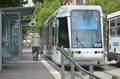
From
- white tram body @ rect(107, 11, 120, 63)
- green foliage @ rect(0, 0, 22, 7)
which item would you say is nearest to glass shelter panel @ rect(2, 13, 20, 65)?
green foliage @ rect(0, 0, 22, 7)

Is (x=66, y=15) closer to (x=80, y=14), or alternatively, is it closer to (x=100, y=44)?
(x=80, y=14)

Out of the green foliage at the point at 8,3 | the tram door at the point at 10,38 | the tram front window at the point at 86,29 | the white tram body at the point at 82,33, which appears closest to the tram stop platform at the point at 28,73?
the tram door at the point at 10,38

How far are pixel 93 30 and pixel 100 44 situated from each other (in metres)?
0.81

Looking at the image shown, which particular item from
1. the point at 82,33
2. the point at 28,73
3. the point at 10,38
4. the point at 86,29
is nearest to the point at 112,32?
the point at 86,29

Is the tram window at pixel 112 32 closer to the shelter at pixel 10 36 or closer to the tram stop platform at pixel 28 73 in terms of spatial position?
the tram stop platform at pixel 28 73

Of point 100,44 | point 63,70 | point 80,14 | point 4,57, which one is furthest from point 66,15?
point 63,70

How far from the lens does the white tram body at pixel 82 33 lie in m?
21.2

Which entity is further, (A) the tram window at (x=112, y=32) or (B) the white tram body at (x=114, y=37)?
(A) the tram window at (x=112, y=32)

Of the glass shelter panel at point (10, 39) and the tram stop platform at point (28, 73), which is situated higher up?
the glass shelter panel at point (10, 39)

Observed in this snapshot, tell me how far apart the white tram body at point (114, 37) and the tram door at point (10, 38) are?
18.4 ft

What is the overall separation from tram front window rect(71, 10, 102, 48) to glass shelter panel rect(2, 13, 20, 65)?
2.85 m

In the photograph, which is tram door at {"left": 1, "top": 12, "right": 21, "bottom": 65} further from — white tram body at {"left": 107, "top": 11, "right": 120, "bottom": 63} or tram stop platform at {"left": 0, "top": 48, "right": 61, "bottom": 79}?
white tram body at {"left": 107, "top": 11, "right": 120, "bottom": 63}

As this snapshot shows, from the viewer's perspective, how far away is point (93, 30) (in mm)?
21672

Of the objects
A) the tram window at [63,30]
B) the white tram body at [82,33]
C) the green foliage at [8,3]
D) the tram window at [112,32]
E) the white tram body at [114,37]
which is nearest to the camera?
the white tram body at [82,33]
